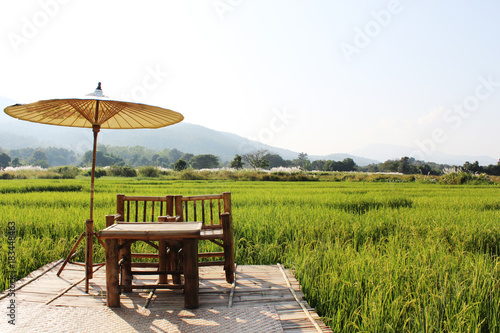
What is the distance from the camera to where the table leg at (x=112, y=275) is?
2398mm

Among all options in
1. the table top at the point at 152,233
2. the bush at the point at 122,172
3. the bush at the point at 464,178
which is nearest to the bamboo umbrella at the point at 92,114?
the table top at the point at 152,233

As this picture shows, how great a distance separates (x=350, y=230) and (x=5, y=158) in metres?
71.7

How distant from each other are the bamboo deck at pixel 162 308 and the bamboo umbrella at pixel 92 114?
0.95 feet

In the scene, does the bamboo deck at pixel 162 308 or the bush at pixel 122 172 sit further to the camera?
the bush at pixel 122 172

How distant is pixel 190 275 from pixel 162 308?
0.32 m

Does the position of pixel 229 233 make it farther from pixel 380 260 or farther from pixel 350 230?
pixel 350 230

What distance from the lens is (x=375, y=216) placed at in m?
5.81

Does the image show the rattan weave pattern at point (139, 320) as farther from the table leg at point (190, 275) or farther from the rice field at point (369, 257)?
the rice field at point (369, 257)

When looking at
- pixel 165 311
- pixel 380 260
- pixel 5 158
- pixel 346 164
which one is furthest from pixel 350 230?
pixel 5 158

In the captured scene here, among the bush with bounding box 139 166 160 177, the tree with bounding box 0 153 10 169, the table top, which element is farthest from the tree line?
the table top

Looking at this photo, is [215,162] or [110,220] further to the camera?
[215,162]

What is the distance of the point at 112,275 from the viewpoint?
242 centimetres

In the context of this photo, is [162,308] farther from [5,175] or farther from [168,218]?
[5,175]

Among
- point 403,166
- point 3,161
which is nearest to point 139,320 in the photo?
point 403,166
